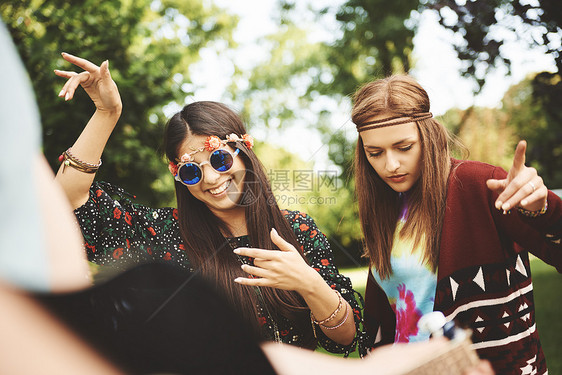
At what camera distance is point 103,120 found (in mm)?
2270

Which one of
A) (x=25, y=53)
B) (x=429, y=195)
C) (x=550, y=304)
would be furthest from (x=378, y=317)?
(x=550, y=304)

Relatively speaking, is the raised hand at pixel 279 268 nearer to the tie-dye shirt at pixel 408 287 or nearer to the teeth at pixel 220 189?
the tie-dye shirt at pixel 408 287

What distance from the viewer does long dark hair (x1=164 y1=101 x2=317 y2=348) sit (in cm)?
231

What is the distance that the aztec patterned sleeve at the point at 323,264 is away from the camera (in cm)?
223

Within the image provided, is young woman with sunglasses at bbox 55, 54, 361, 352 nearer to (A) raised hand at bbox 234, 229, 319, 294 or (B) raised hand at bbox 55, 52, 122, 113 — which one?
(B) raised hand at bbox 55, 52, 122, 113

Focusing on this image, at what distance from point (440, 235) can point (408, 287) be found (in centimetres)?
30

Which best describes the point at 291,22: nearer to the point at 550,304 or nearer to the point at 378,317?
the point at 550,304

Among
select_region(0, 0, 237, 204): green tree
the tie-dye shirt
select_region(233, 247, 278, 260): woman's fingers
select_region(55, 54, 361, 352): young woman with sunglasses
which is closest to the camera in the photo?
select_region(233, 247, 278, 260): woman's fingers

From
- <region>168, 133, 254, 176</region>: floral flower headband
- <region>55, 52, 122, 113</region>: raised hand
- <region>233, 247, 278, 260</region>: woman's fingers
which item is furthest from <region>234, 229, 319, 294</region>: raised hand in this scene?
<region>55, 52, 122, 113</region>: raised hand

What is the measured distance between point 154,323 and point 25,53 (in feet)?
15.5

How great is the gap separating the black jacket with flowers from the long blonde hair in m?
0.26

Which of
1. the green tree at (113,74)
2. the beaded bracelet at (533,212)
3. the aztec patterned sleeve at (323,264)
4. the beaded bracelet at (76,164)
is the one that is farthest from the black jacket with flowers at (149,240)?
the green tree at (113,74)

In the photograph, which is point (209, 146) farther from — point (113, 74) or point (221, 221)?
point (113, 74)

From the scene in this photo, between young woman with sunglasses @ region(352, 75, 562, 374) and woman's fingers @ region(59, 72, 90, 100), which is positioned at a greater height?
woman's fingers @ region(59, 72, 90, 100)
